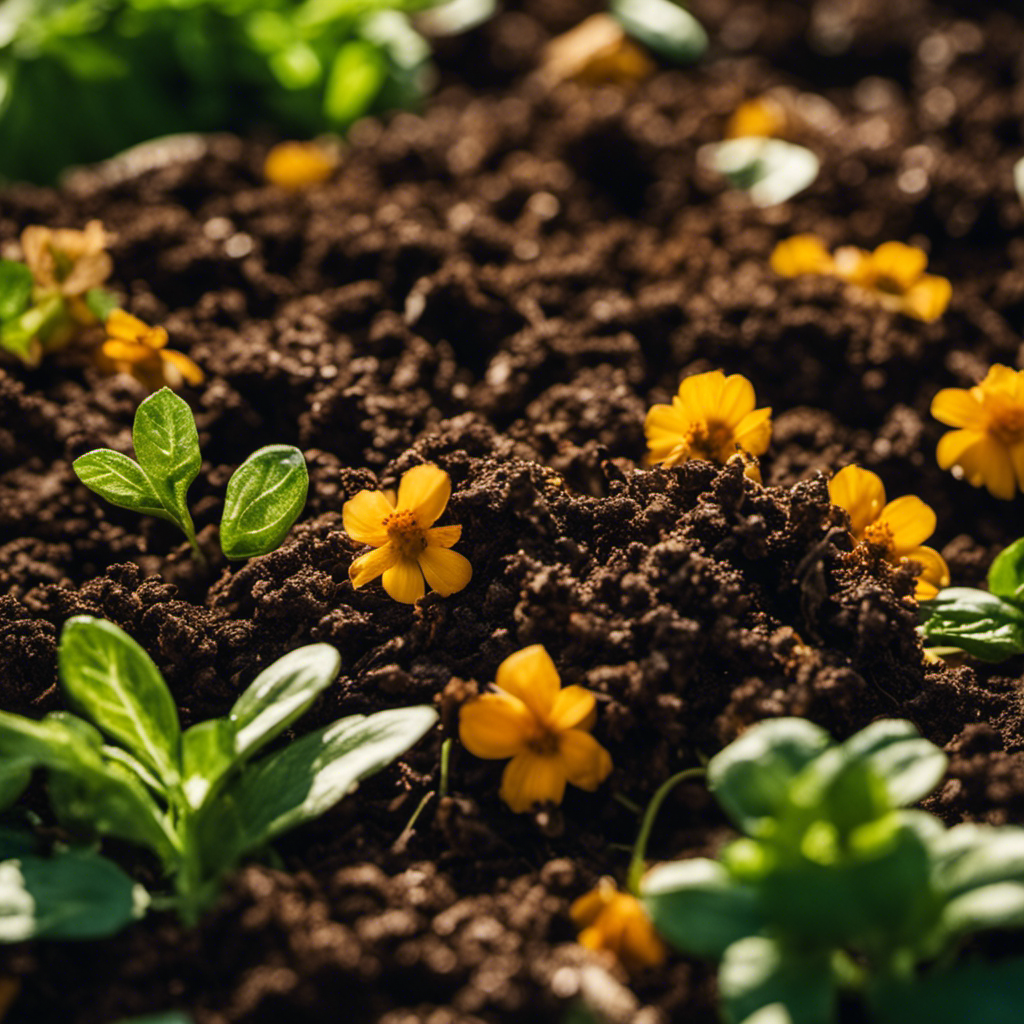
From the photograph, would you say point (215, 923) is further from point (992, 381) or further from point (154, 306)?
point (992, 381)

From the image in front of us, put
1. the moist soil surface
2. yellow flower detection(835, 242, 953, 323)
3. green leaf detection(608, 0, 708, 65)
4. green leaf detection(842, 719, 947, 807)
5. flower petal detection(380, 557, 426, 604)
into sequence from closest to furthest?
green leaf detection(842, 719, 947, 807) < the moist soil surface < flower petal detection(380, 557, 426, 604) < yellow flower detection(835, 242, 953, 323) < green leaf detection(608, 0, 708, 65)

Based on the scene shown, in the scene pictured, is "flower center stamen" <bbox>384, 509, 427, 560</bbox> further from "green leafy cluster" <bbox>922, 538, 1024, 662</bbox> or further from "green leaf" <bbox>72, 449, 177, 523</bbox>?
"green leafy cluster" <bbox>922, 538, 1024, 662</bbox>

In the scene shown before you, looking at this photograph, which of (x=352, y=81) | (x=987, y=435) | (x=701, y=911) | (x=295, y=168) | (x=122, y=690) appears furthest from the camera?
(x=352, y=81)

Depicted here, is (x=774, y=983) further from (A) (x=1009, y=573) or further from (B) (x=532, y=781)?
(A) (x=1009, y=573)

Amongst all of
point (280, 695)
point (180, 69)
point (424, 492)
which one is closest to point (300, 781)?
point (280, 695)

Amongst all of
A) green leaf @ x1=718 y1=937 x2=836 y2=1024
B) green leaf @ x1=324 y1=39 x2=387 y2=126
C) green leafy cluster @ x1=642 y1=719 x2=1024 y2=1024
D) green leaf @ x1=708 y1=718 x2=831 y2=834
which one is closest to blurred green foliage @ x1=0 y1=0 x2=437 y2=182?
green leaf @ x1=324 y1=39 x2=387 y2=126

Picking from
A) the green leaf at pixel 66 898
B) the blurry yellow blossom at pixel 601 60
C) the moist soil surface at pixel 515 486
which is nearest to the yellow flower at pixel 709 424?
the moist soil surface at pixel 515 486
